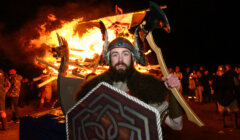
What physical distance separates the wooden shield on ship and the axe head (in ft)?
2.11

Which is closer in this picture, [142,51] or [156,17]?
[156,17]

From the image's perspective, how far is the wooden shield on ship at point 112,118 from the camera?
1.15 m

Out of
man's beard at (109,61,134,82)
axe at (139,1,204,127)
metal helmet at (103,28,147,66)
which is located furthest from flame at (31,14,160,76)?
axe at (139,1,204,127)

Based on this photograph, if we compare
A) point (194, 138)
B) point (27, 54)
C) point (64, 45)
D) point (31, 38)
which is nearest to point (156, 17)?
point (64, 45)

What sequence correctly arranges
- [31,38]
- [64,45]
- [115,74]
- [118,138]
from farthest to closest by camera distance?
[31,38] < [64,45] < [115,74] < [118,138]

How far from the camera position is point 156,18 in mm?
1424

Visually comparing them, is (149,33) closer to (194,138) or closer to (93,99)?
(93,99)

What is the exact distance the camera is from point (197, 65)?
24312 millimetres

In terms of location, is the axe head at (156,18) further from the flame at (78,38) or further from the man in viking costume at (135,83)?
the flame at (78,38)

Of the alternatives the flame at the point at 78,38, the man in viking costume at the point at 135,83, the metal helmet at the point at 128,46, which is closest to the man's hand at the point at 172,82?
the man in viking costume at the point at 135,83

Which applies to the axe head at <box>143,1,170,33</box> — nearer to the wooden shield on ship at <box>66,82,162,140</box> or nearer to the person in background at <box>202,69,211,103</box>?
the wooden shield on ship at <box>66,82,162,140</box>

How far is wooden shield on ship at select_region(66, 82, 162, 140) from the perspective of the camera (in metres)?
1.15

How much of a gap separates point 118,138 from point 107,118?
6.4 inches

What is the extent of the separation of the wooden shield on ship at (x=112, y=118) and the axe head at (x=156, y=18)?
0.64 metres
